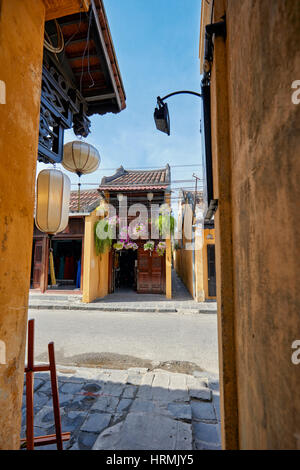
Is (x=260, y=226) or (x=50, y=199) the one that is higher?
(x=50, y=199)

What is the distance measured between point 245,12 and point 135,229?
34.7 ft

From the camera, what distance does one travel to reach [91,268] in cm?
1123

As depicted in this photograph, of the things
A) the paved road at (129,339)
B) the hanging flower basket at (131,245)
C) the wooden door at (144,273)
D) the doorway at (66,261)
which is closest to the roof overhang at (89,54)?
the paved road at (129,339)

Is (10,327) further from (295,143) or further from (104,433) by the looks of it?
(295,143)

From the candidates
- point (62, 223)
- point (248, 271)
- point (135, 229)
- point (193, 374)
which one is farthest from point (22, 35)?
point (135, 229)

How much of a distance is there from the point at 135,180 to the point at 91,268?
664 cm

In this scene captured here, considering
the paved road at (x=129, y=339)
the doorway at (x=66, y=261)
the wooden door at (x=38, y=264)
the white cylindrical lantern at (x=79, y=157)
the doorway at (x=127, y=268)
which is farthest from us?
the doorway at (x=127, y=268)

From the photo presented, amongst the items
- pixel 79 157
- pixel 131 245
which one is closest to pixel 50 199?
pixel 79 157

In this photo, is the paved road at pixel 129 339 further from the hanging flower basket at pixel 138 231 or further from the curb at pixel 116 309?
the hanging flower basket at pixel 138 231

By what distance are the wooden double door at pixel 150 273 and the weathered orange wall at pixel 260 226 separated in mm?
11143

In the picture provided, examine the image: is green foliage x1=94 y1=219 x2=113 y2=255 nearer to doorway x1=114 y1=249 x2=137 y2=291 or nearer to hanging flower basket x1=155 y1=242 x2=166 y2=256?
hanging flower basket x1=155 y1=242 x2=166 y2=256

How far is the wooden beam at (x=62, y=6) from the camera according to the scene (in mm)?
2176

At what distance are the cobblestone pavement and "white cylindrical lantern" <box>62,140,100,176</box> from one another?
11.3 ft

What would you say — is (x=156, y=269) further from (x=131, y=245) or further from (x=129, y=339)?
(x=129, y=339)
